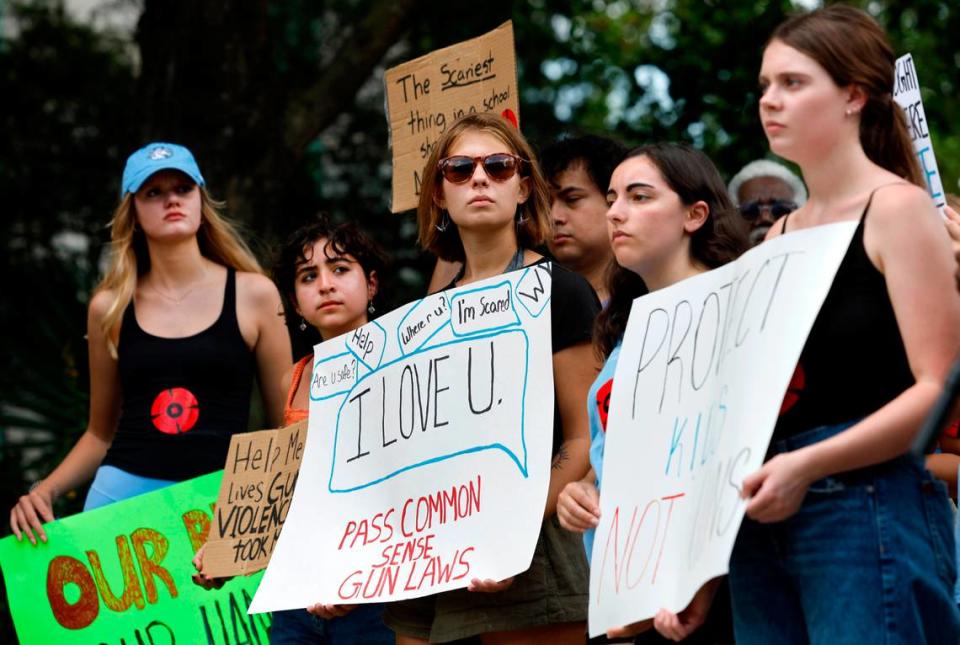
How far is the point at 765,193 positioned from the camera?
5.25m

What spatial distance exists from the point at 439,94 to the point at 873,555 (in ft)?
8.59

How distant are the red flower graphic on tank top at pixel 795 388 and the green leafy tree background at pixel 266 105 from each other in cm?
345

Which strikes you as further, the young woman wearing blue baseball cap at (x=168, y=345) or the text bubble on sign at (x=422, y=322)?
the young woman wearing blue baseball cap at (x=168, y=345)

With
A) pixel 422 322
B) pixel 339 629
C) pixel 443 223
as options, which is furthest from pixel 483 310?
pixel 339 629

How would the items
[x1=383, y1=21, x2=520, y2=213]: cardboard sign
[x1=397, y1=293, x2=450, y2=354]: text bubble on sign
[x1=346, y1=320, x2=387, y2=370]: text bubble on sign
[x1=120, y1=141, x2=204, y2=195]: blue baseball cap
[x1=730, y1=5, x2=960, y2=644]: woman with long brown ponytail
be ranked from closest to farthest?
[x1=730, y1=5, x2=960, y2=644]: woman with long brown ponytail < [x1=397, y1=293, x2=450, y2=354]: text bubble on sign < [x1=346, y1=320, x2=387, y2=370]: text bubble on sign < [x1=383, y1=21, x2=520, y2=213]: cardboard sign < [x1=120, y1=141, x2=204, y2=195]: blue baseball cap

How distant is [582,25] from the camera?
9.17 meters

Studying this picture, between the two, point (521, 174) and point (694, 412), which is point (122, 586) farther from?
point (694, 412)

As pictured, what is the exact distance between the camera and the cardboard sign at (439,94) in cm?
467

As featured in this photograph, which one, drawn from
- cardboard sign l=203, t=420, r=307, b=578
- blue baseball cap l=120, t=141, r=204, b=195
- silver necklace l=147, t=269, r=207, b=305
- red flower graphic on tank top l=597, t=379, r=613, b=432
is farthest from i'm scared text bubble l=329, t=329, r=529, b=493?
blue baseball cap l=120, t=141, r=204, b=195

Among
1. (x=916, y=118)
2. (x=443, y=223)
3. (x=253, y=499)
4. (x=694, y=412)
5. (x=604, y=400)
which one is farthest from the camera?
(x=253, y=499)

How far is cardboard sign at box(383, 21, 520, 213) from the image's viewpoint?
4.67 m

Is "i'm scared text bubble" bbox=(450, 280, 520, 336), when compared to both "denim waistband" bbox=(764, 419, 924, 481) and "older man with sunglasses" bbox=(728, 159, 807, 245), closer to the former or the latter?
"denim waistband" bbox=(764, 419, 924, 481)

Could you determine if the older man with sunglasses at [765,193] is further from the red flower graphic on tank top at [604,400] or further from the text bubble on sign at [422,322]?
the red flower graphic on tank top at [604,400]

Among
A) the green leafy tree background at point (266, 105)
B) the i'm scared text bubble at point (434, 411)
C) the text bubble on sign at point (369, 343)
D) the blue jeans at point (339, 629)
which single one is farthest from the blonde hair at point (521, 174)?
the green leafy tree background at point (266, 105)
